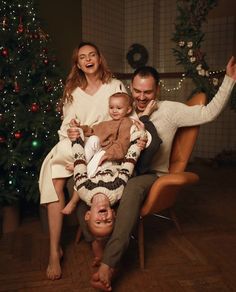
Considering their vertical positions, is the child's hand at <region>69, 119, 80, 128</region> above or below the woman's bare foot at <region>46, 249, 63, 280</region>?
above

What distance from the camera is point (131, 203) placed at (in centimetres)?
160

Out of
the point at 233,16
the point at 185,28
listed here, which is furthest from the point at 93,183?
the point at 233,16

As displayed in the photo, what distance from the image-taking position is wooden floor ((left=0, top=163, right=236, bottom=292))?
169 centimetres

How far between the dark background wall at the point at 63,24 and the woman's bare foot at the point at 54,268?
95.7 inches

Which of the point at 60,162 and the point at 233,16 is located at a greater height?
the point at 233,16

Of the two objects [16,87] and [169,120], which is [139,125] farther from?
[16,87]

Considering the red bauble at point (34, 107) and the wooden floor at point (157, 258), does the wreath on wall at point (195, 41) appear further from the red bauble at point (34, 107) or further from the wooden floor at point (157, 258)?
the red bauble at point (34, 107)

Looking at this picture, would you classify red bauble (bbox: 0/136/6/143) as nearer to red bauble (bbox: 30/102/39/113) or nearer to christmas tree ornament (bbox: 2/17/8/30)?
red bauble (bbox: 30/102/39/113)

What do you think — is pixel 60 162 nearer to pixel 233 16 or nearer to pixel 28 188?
pixel 28 188

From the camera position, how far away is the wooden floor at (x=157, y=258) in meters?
1.69

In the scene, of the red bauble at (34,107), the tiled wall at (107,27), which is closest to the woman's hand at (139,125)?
the red bauble at (34,107)

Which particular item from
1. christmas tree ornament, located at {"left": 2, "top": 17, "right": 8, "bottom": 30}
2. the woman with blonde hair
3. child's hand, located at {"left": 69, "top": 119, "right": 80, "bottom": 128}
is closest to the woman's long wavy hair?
the woman with blonde hair

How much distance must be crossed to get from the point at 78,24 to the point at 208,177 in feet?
7.98

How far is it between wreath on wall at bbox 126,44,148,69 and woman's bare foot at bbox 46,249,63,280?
3415 millimetres
